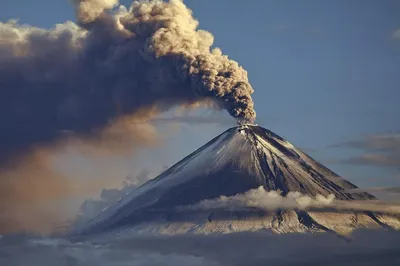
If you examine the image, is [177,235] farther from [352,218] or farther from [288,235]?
[352,218]

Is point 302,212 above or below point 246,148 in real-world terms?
below

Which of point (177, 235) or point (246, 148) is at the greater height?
point (246, 148)

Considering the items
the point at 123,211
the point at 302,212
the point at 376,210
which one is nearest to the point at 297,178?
the point at 302,212

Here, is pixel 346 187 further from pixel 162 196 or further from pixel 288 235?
pixel 162 196

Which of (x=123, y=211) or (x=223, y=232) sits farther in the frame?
(x=123, y=211)

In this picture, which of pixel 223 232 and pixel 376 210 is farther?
pixel 376 210

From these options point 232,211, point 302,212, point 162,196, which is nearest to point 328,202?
point 302,212
